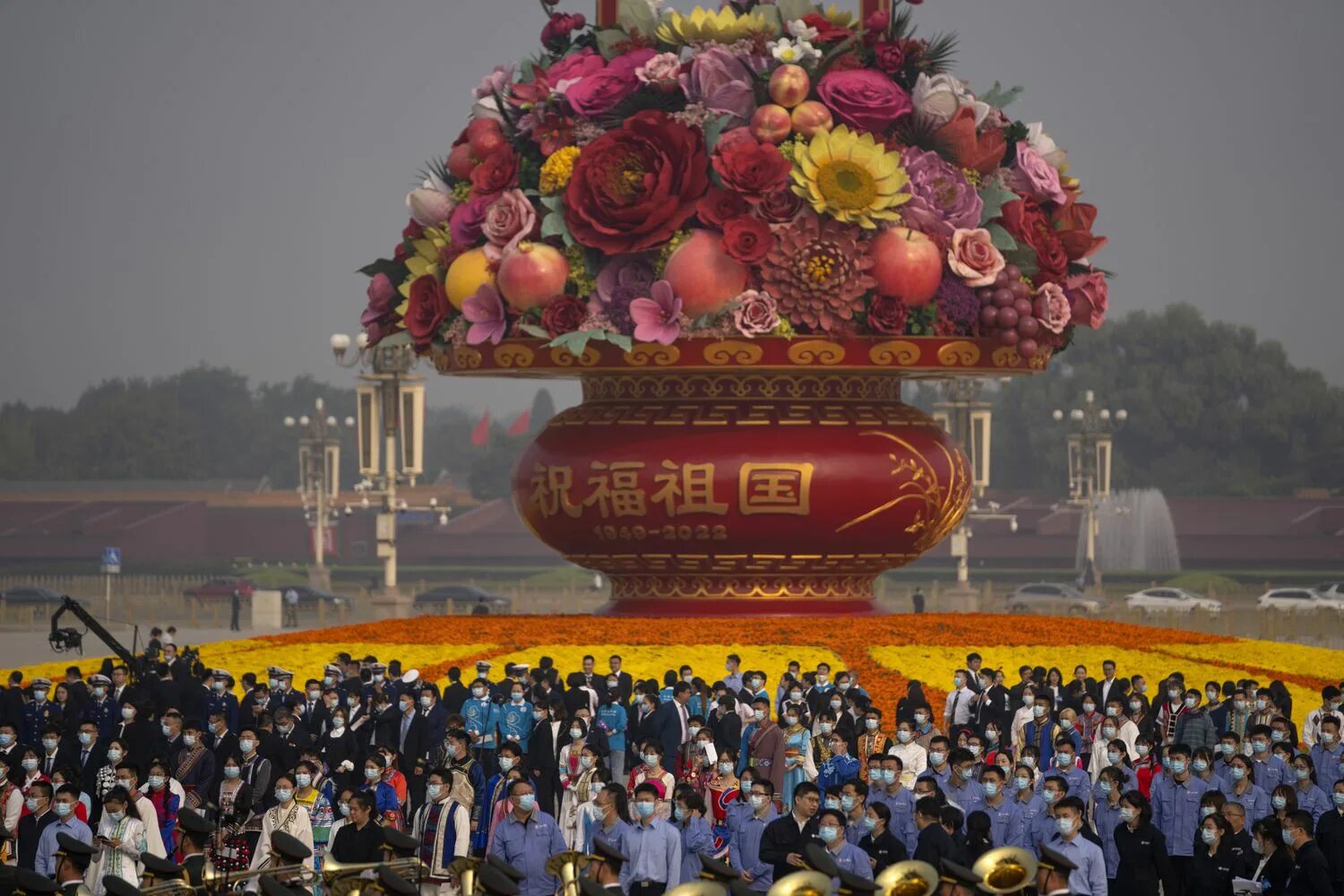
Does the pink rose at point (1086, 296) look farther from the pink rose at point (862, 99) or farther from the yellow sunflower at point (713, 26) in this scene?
the yellow sunflower at point (713, 26)

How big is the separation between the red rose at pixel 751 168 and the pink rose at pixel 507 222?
9.70ft

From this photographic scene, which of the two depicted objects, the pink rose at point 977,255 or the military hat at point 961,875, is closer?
the military hat at point 961,875

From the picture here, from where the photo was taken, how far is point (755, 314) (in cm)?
3522

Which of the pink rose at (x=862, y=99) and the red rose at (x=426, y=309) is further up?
the pink rose at (x=862, y=99)

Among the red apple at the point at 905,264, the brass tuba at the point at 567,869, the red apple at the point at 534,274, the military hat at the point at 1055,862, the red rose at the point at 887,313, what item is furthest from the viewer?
the red apple at the point at 534,274

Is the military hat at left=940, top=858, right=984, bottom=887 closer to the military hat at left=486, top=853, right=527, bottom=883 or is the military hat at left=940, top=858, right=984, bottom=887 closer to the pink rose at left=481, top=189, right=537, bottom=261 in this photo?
the military hat at left=486, top=853, right=527, bottom=883

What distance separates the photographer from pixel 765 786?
21.6 m

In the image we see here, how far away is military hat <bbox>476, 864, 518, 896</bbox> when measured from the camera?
1745 cm

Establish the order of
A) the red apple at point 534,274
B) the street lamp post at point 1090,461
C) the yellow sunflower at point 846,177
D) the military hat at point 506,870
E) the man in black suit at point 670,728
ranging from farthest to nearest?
the street lamp post at point 1090,461, the red apple at point 534,274, the yellow sunflower at point 846,177, the man in black suit at point 670,728, the military hat at point 506,870

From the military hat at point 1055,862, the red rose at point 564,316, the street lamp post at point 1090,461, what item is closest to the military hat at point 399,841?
the military hat at point 1055,862

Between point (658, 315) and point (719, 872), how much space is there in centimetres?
1755

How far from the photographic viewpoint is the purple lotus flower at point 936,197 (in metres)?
36.1

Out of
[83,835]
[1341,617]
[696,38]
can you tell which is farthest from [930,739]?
[1341,617]

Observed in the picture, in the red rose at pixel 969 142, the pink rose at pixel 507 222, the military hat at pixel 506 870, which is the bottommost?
the military hat at pixel 506 870
